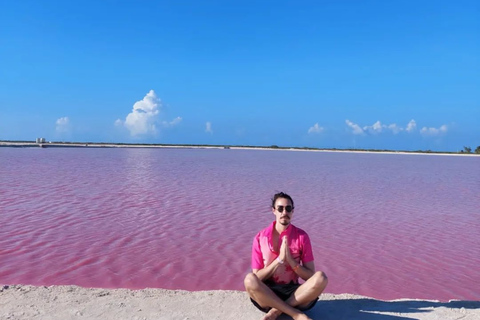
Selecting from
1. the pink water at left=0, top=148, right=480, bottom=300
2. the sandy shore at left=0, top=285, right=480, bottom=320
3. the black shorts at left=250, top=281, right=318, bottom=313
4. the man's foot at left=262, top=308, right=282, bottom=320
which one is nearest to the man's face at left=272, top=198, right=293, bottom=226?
the black shorts at left=250, top=281, right=318, bottom=313

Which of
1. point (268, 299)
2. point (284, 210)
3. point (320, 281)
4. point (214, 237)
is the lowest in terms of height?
point (214, 237)

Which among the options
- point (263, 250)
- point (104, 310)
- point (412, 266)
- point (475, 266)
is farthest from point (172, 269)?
point (475, 266)

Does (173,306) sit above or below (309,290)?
below

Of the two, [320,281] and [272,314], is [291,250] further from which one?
[272,314]

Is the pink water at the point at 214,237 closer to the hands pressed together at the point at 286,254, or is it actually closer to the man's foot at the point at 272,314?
the man's foot at the point at 272,314

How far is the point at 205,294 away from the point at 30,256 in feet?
10.5

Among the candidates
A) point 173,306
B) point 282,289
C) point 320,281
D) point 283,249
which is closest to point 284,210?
point 283,249

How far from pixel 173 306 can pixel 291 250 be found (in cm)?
140

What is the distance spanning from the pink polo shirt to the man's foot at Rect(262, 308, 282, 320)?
30cm

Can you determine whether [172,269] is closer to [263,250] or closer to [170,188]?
[263,250]

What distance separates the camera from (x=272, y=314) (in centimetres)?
429

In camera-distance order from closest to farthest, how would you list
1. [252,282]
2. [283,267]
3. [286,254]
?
[286,254] → [252,282] → [283,267]

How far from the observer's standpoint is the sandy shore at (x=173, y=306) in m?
4.37

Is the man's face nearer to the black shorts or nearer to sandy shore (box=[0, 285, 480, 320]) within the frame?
the black shorts
